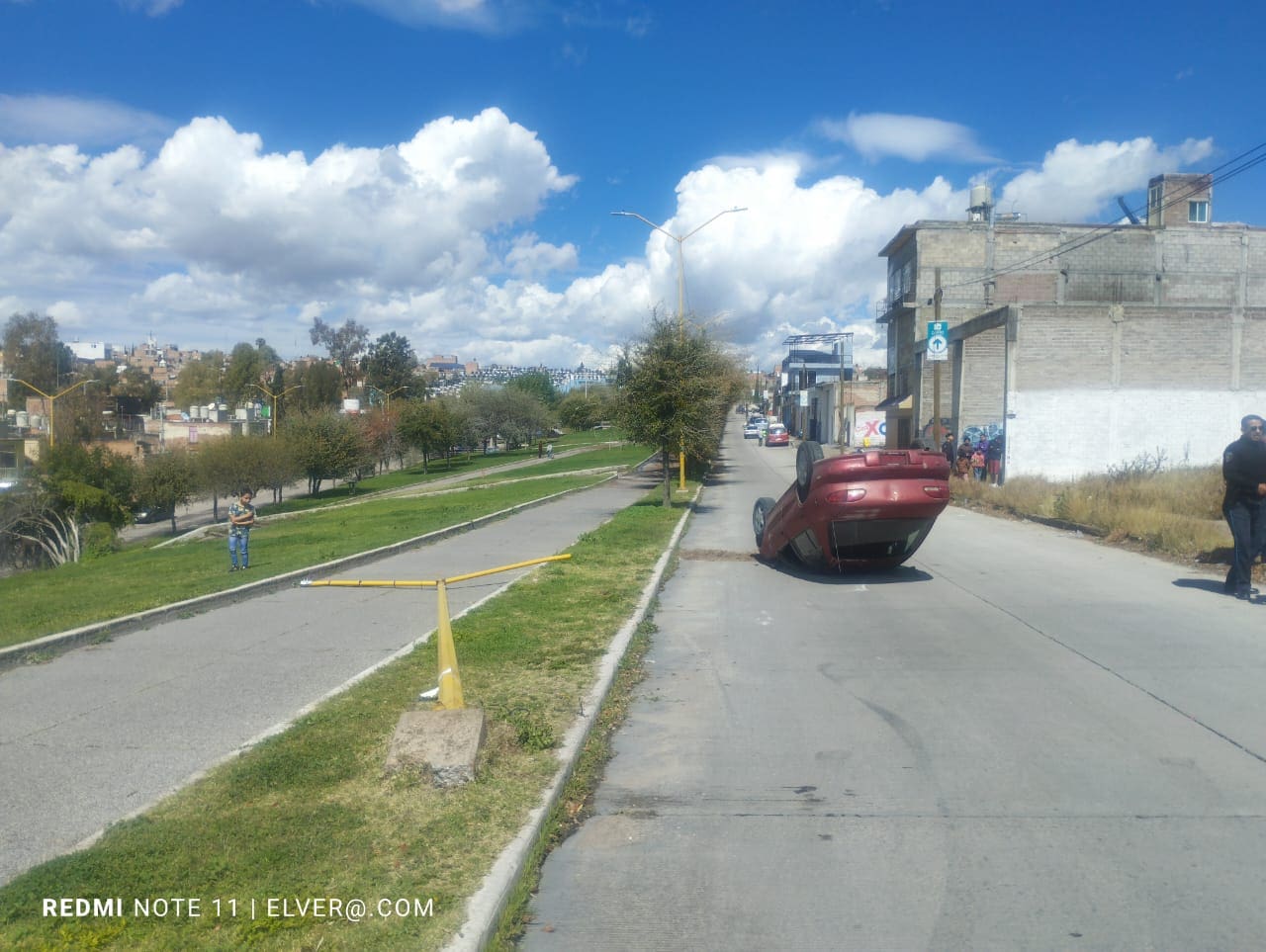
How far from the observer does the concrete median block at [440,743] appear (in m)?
5.06

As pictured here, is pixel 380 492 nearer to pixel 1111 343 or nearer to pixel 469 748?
pixel 1111 343

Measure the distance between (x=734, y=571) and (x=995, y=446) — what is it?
23.2 meters

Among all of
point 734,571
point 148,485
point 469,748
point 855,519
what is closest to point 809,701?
point 469,748

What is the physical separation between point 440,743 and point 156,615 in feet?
23.7

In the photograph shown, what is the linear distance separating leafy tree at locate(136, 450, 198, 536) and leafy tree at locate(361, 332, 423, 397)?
5334 centimetres

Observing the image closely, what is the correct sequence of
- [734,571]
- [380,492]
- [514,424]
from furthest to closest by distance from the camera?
[514,424] → [380,492] → [734,571]

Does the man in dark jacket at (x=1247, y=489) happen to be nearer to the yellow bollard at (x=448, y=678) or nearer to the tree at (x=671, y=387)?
the yellow bollard at (x=448, y=678)

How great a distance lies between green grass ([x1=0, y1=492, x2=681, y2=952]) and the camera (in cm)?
365

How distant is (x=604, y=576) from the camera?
12797 millimetres

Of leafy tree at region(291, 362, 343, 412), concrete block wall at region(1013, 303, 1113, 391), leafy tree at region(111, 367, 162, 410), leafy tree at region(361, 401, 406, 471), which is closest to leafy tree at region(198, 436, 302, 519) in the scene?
leafy tree at region(361, 401, 406, 471)

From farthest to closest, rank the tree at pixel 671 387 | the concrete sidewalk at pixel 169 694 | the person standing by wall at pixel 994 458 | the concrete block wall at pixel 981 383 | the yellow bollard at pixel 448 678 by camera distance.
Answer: the concrete block wall at pixel 981 383 < the person standing by wall at pixel 994 458 < the tree at pixel 671 387 < the yellow bollard at pixel 448 678 < the concrete sidewalk at pixel 169 694

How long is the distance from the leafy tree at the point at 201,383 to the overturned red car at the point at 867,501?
11498 centimetres

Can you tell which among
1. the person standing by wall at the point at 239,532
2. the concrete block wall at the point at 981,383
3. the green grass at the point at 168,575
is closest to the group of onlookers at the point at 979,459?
the concrete block wall at the point at 981,383

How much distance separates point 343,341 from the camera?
10906cm
